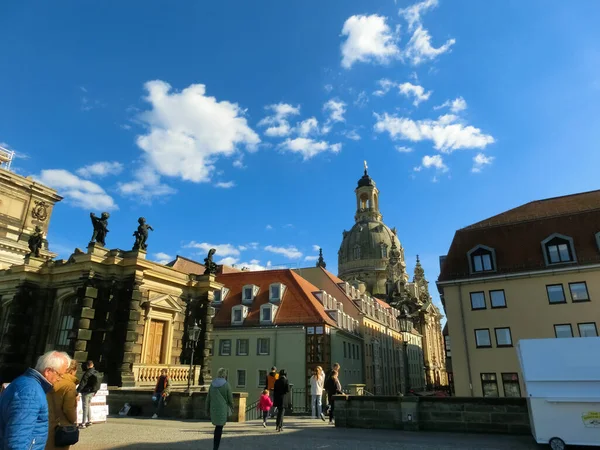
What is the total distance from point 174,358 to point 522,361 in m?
18.6

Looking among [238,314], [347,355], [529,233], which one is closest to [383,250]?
[347,355]

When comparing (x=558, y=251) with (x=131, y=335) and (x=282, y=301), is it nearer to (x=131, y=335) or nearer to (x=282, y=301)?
(x=282, y=301)

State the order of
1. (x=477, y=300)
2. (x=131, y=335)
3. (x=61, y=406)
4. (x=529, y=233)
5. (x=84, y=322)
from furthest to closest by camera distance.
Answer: (x=529, y=233) < (x=477, y=300) < (x=131, y=335) < (x=84, y=322) < (x=61, y=406)

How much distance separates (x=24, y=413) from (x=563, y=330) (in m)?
29.5

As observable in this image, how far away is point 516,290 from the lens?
27672 mm

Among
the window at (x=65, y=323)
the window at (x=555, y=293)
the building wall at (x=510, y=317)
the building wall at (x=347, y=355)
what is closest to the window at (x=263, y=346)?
the building wall at (x=347, y=355)

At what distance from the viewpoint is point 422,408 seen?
1292cm

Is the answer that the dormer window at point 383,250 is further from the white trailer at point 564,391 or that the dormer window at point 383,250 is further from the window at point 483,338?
the white trailer at point 564,391

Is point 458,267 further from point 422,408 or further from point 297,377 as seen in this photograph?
point 422,408

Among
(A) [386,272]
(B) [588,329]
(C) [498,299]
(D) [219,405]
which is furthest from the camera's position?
(A) [386,272]

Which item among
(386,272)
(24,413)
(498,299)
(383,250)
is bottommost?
(24,413)

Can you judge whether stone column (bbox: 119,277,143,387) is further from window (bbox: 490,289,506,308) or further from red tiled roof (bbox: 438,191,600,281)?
window (bbox: 490,289,506,308)

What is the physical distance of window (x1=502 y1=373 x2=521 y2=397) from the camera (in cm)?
2584

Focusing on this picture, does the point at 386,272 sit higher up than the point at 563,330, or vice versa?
the point at 386,272
